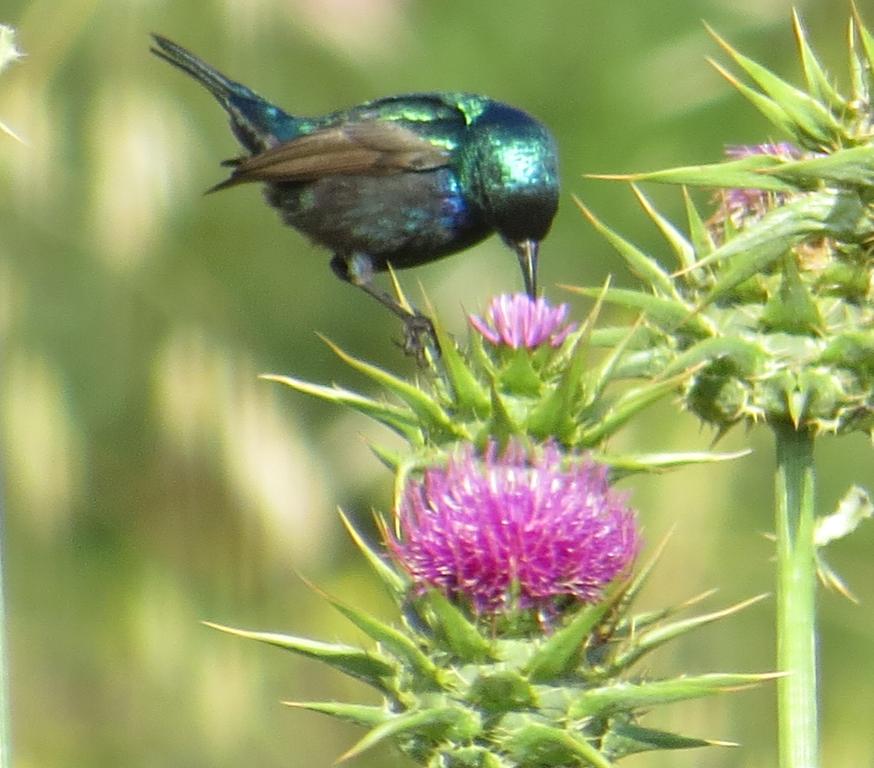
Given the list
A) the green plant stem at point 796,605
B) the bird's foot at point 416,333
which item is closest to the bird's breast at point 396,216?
the bird's foot at point 416,333

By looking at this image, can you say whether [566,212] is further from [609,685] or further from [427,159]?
[609,685]

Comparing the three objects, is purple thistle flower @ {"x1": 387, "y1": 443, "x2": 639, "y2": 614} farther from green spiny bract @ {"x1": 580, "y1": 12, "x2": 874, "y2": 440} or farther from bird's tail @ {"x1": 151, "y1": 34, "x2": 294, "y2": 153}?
bird's tail @ {"x1": 151, "y1": 34, "x2": 294, "y2": 153}

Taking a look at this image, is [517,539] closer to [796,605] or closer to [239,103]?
[796,605]

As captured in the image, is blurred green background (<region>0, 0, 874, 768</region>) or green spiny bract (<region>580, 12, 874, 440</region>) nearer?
green spiny bract (<region>580, 12, 874, 440</region>)

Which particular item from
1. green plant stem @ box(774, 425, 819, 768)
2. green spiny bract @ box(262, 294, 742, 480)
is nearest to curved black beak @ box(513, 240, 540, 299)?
green spiny bract @ box(262, 294, 742, 480)

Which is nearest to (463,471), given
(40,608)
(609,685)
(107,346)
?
(609,685)

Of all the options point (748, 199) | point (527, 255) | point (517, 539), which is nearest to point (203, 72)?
point (527, 255)
